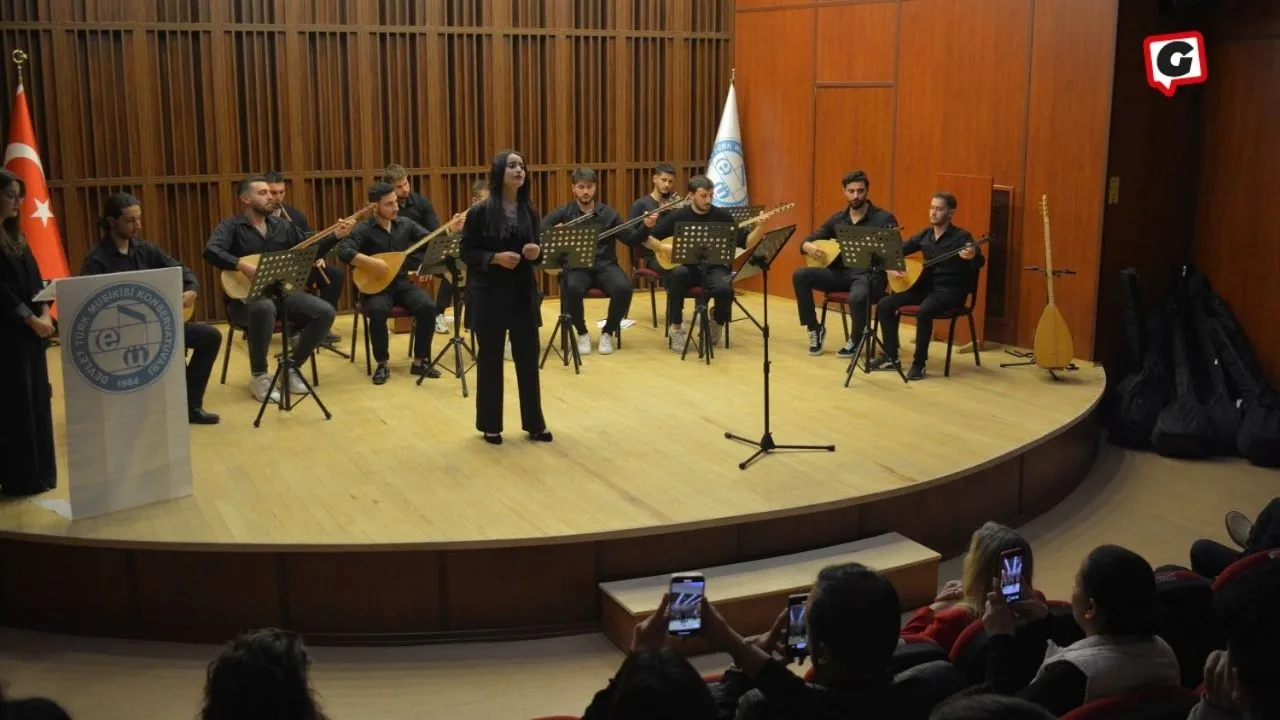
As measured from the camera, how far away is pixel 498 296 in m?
6.55

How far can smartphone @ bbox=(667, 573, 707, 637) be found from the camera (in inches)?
117

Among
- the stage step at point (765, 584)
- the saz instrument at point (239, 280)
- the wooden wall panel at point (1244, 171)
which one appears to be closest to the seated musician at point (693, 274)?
the saz instrument at point (239, 280)

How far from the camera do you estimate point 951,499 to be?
6.36 m

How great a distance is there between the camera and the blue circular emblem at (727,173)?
1124cm

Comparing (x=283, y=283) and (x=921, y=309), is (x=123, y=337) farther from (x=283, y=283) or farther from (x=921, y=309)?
(x=921, y=309)

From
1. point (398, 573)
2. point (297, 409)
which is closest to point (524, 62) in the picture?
point (297, 409)

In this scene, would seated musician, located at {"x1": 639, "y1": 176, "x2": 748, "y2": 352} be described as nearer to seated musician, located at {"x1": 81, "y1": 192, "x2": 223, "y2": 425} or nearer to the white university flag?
the white university flag

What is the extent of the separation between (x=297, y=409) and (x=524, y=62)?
14.5 ft

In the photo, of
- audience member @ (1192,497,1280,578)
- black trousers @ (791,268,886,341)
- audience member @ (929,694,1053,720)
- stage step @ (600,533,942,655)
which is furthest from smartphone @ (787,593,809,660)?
black trousers @ (791,268,886,341)

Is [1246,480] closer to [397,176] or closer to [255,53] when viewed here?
[397,176]

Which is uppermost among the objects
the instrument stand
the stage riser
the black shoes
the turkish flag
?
the turkish flag

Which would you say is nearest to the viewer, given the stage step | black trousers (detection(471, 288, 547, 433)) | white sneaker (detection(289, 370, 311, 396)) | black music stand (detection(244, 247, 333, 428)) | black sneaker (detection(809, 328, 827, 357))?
the stage step

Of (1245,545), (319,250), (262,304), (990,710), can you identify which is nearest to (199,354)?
(262,304)

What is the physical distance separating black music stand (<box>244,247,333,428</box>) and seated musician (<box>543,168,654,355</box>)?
2106mm
